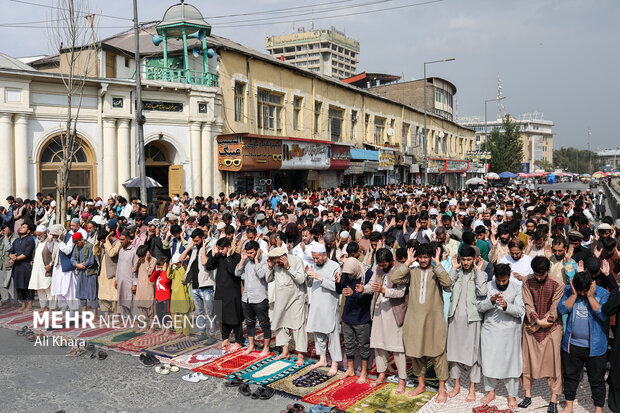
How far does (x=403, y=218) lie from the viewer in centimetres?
1034

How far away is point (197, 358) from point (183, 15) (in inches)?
688

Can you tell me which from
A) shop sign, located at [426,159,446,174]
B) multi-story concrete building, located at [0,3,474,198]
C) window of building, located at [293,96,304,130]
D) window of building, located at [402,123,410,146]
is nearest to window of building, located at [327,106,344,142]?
multi-story concrete building, located at [0,3,474,198]

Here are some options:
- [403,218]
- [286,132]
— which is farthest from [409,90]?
[403,218]

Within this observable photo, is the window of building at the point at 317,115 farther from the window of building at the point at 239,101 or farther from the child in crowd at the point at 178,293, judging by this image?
the child in crowd at the point at 178,293

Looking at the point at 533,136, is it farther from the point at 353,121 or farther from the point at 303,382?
the point at 303,382

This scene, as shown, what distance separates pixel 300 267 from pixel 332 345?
1122 mm

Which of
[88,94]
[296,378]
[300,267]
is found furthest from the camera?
[88,94]

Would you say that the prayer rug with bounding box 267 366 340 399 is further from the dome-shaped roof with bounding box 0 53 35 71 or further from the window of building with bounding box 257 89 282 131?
the window of building with bounding box 257 89 282 131

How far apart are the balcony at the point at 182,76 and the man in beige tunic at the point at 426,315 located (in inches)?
678

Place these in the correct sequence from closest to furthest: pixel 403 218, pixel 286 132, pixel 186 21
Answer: pixel 403 218
pixel 186 21
pixel 286 132

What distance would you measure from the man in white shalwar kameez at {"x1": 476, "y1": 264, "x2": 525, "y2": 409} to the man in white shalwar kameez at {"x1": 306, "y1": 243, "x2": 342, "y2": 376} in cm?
189

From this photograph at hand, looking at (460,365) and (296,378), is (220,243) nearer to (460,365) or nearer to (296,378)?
(296,378)

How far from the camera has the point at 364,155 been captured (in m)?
33.4

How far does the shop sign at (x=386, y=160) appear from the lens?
3566 cm
